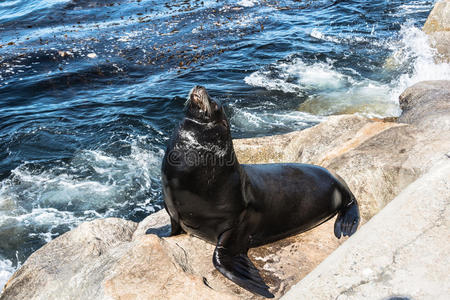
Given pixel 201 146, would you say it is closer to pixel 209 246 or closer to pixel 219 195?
pixel 219 195

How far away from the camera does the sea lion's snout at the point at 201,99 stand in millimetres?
3606

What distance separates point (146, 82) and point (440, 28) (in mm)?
8960

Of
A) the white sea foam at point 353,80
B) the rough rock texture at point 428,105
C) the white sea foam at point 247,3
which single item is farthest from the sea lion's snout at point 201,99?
the white sea foam at point 247,3

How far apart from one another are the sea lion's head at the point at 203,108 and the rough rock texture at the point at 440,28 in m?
10.0

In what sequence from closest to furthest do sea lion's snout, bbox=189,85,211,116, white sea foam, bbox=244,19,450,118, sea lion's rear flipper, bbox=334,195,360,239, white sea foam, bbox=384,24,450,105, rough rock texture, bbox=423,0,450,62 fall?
sea lion's snout, bbox=189,85,211,116 < sea lion's rear flipper, bbox=334,195,360,239 < white sea foam, bbox=244,19,450,118 < white sea foam, bbox=384,24,450,105 < rough rock texture, bbox=423,0,450,62

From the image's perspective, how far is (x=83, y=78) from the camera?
1238 centimetres

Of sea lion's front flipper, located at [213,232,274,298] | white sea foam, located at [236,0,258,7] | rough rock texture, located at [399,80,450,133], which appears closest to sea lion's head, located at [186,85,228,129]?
sea lion's front flipper, located at [213,232,274,298]

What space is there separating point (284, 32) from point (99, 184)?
1069cm

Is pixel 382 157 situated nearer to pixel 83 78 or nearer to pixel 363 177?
pixel 363 177

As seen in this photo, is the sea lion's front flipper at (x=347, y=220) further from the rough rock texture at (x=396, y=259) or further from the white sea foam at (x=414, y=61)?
the white sea foam at (x=414, y=61)

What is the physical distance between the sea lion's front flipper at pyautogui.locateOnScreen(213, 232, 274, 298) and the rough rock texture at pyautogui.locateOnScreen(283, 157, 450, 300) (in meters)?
0.57

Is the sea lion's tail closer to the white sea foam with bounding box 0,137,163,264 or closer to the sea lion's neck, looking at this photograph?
the sea lion's neck

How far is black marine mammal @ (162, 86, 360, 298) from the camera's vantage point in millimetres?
3670

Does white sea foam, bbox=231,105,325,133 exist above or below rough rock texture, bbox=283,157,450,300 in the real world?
below
